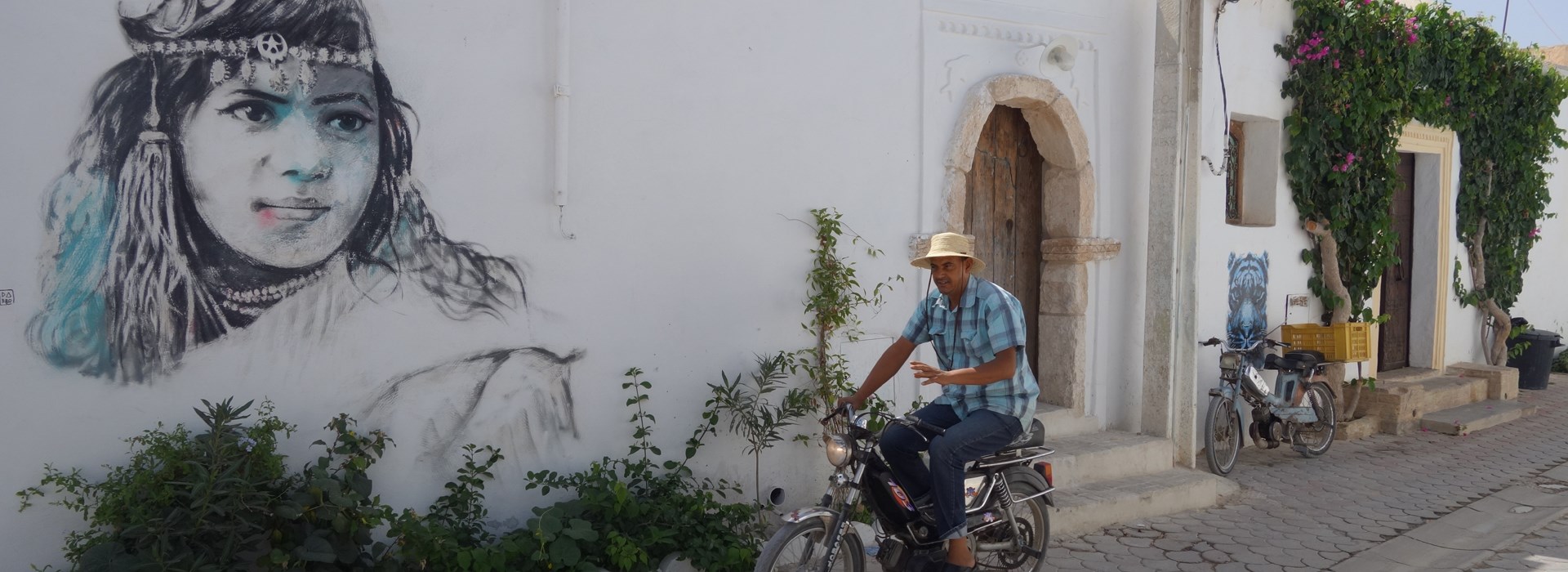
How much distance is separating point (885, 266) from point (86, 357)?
375cm

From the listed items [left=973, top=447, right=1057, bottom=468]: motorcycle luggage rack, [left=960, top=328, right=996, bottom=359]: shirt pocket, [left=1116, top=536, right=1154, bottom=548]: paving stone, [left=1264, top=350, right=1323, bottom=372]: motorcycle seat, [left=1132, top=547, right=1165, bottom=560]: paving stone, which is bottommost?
[left=1132, top=547, right=1165, bottom=560]: paving stone

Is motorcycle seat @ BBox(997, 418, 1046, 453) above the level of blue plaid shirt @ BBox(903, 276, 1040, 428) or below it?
below

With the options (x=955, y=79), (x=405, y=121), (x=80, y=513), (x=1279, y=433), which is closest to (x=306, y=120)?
(x=405, y=121)

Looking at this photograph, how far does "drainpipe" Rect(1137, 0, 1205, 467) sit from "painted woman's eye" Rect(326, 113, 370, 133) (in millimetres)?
4878

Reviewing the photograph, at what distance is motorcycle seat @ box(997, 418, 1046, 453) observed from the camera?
464 centimetres

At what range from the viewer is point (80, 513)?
3.90 metres

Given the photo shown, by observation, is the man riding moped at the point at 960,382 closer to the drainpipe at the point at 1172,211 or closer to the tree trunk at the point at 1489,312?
the drainpipe at the point at 1172,211

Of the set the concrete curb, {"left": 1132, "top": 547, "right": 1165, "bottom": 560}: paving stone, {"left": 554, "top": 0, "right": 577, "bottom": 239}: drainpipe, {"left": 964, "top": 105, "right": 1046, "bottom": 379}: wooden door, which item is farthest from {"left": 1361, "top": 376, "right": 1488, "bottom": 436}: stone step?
{"left": 554, "top": 0, "right": 577, "bottom": 239}: drainpipe

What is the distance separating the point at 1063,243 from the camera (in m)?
6.92

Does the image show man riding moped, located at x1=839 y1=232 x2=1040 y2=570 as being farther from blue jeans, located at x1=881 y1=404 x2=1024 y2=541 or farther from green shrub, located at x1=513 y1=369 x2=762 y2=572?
green shrub, located at x1=513 y1=369 x2=762 y2=572

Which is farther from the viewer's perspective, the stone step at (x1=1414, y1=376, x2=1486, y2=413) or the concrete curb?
the stone step at (x1=1414, y1=376, x2=1486, y2=413)

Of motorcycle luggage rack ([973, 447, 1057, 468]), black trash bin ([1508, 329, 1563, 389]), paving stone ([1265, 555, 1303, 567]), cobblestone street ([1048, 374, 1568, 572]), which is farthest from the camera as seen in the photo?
black trash bin ([1508, 329, 1563, 389])

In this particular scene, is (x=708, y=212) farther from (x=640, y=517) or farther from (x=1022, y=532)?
(x=1022, y=532)

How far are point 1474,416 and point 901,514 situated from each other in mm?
7523
